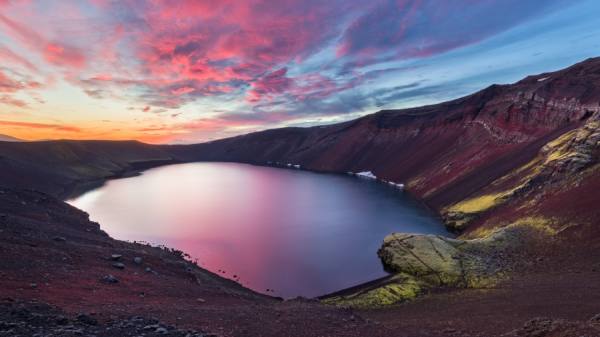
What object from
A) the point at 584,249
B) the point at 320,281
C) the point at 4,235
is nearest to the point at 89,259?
the point at 4,235

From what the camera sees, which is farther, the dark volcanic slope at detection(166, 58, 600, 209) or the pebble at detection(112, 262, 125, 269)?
Answer: the dark volcanic slope at detection(166, 58, 600, 209)

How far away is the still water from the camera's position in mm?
30984

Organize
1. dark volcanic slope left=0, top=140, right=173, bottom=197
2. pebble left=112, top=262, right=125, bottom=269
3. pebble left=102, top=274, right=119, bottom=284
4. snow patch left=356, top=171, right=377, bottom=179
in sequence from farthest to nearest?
snow patch left=356, top=171, right=377, bottom=179 < dark volcanic slope left=0, top=140, right=173, bottom=197 < pebble left=112, top=262, right=125, bottom=269 < pebble left=102, top=274, right=119, bottom=284

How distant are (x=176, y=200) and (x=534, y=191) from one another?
6229 cm

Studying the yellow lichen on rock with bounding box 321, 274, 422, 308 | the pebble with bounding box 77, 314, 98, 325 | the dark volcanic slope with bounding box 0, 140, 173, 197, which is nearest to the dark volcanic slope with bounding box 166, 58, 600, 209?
the yellow lichen on rock with bounding box 321, 274, 422, 308

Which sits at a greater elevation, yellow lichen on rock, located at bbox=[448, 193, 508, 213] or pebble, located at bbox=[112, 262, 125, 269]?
pebble, located at bbox=[112, 262, 125, 269]

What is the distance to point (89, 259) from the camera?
1941 centimetres

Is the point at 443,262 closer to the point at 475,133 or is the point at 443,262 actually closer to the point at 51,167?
the point at 475,133

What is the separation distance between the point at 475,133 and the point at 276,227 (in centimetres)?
5732

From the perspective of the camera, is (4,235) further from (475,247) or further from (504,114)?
(504,114)

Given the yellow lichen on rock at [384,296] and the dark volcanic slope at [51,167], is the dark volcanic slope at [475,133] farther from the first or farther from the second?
the dark volcanic slope at [51,167]

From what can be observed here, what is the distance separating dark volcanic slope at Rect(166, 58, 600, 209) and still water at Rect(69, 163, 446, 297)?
8.85 meters

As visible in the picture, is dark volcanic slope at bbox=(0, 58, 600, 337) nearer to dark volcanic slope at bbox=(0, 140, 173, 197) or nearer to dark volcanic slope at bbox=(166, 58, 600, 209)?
dark volcanic slope at bbox=(166, 58, 600, 209)

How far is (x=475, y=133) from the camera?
82688 millimetres
